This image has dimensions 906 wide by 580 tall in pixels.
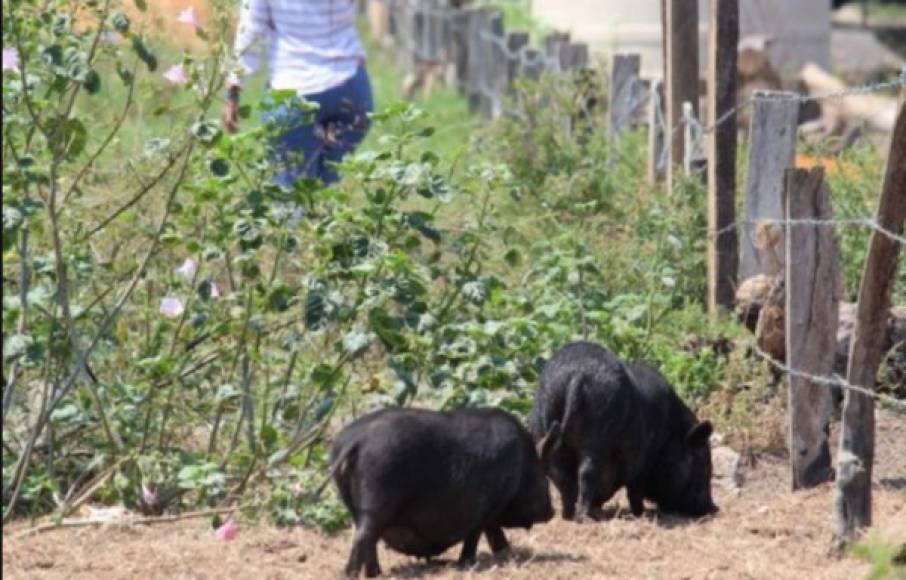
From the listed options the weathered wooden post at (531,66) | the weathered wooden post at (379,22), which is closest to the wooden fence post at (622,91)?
the weathered wooden post at (531,66)

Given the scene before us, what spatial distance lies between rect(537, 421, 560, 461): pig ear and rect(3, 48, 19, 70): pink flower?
84.9 inches

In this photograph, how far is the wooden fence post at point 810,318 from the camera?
27.3 ft

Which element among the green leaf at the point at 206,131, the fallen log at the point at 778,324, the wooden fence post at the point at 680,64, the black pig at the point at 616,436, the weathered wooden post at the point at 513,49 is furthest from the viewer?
the weathered wooden post at the point at 513,49

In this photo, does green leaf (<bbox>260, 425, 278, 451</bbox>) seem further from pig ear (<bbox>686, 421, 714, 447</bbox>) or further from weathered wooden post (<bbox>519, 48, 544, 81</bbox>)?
weathered wooden post (<bbox>519, 48, 544, 81</bbox>)

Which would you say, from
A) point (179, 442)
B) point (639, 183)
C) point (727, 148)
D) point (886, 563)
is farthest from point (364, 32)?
point (886, 563)

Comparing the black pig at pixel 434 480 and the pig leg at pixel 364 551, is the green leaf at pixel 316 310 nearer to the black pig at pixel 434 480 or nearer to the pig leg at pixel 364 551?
the black pig at pixel 434 480

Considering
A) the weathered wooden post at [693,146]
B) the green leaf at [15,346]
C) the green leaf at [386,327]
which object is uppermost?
the green leaf at [15,346]

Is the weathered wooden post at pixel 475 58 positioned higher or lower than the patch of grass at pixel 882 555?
lower

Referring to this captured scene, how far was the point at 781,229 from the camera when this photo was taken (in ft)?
31.9

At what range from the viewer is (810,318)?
334 inches

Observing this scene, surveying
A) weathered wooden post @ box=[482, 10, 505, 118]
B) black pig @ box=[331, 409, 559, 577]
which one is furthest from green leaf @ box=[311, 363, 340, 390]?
weathered wooden post @ box=[482, 10, 505, 118]

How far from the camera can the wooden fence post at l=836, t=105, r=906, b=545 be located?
289 inches

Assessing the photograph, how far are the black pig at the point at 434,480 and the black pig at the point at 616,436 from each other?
58 cm

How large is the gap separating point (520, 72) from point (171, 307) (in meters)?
10.3
